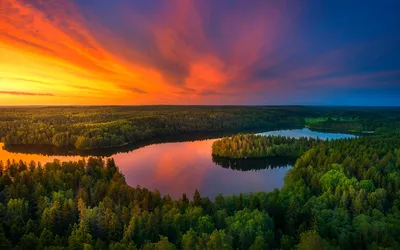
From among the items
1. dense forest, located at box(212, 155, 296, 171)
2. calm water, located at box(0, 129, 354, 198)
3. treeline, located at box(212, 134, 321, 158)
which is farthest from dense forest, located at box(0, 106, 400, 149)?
dense forest, located at box(212, 155, 296, 171)

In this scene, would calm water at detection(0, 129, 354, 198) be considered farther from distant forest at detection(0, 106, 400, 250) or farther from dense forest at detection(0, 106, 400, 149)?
dense forest at detection(0, 106, 400, 149)

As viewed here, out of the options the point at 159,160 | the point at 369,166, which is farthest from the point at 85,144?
the point at 369,166

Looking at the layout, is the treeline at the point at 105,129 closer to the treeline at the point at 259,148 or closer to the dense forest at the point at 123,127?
the dense forest at the point at 123,127

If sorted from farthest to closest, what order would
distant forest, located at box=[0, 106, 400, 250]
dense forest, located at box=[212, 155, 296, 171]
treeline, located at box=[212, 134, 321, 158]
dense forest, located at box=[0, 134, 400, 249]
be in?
treeline, located at box=[212, 134, 321, 158]
dense forest, located at box=[212, 155, 296, 171]
distant forest, located at box=[0, 106, 400, 250]
dense forest, located at box=[0, 134, 400, 249]

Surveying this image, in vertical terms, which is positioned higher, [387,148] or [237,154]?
[387,148]

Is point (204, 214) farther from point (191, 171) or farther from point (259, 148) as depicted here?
point (259, 148)

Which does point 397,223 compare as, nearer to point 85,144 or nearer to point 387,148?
point 387,148

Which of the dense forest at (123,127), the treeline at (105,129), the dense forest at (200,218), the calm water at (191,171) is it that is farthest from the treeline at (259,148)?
the treeline at (105,129)
